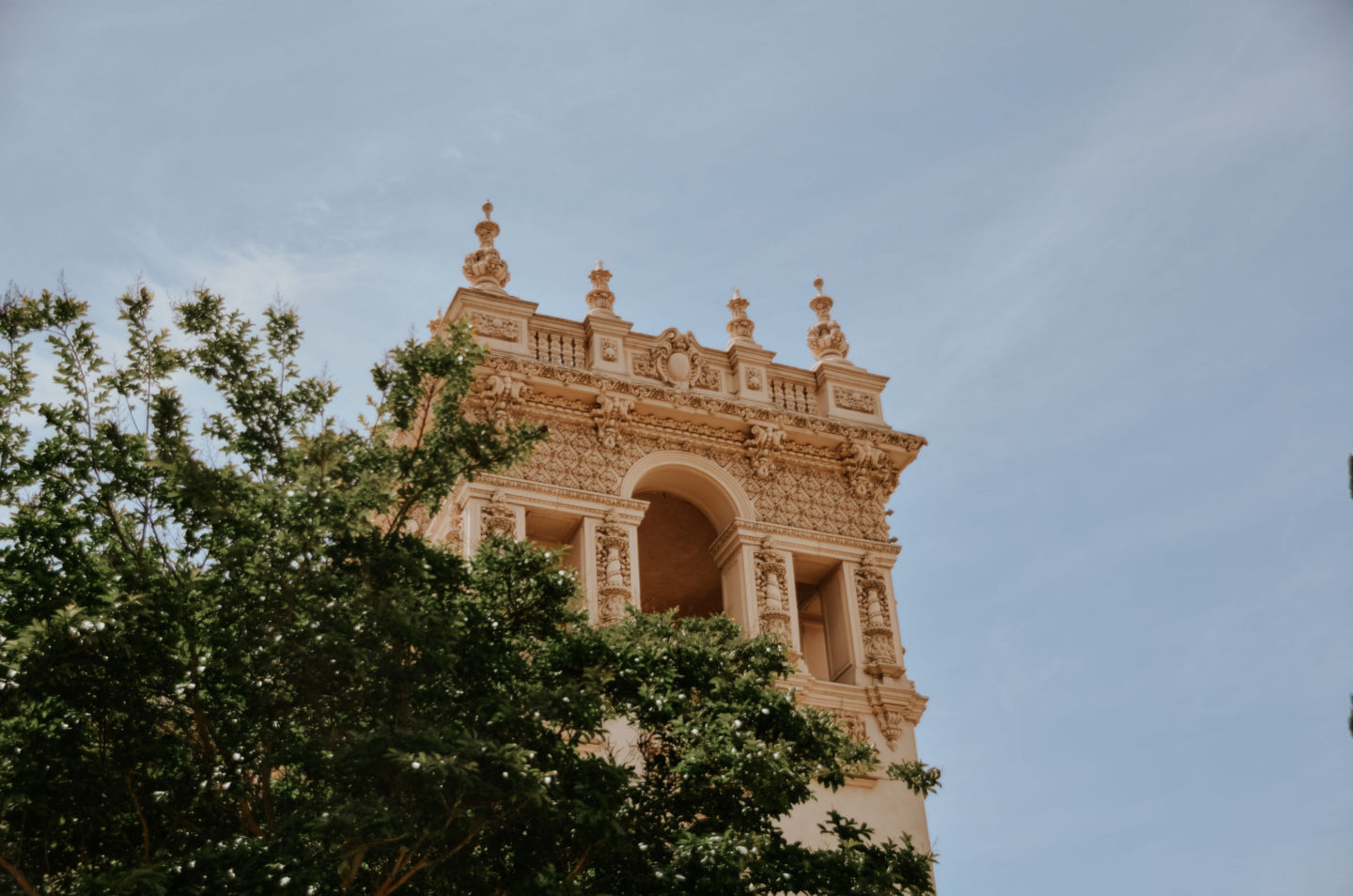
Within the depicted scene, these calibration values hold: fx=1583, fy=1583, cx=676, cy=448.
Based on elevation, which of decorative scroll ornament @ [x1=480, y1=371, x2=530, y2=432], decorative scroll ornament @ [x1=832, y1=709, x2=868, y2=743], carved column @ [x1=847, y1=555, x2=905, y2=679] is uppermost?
decorative scroll ornament @ [x1=480, y1=371, x2=530, y2=432]

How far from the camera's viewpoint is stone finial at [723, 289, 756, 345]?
90.6 feet

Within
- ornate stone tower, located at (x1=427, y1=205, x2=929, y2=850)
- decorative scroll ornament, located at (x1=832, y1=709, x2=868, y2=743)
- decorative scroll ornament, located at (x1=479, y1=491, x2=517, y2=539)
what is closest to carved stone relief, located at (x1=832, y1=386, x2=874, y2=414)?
ornate stone tower, located at (x1=427, y1=205, x2=929, y2=850)

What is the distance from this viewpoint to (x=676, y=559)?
29.5 metres

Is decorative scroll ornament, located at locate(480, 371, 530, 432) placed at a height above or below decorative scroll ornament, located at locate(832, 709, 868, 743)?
above

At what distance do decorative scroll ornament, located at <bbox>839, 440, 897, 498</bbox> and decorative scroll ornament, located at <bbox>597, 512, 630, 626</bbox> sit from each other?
449 centimetres

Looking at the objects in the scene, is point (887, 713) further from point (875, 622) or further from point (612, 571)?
point (612, 571)

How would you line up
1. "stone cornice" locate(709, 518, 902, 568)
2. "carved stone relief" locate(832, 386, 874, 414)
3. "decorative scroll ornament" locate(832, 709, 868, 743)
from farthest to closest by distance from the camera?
"carved stone relief" locate(832, 386, 874, 414) → "stone cornice" locate(709, 518, 902, 568) → "decorative scroll ornament" locate(832, 709, 868, 743)

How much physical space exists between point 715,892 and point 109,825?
5448mm

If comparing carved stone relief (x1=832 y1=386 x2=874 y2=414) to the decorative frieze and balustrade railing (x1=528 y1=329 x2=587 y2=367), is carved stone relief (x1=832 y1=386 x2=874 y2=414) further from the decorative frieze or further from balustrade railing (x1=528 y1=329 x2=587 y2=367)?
the decorative frieze

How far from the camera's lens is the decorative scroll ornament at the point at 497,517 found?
2356 centimetres

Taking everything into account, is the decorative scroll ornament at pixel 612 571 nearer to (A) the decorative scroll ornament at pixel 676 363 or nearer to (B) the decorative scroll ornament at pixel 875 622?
(A) the decorative scroll ornament at pixel 676 363

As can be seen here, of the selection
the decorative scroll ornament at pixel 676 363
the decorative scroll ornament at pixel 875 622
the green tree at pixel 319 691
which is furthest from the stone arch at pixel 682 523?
the green tree at pixel 319 691

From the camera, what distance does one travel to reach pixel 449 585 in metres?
14.9

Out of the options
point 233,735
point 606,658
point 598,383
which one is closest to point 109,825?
point 233,735
